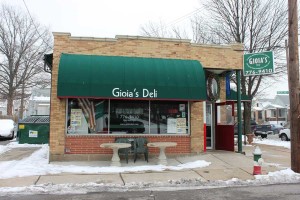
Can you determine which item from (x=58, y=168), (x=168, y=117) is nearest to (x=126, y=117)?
(x=168, y=117)

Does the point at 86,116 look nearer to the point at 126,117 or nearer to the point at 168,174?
the point at 126,117

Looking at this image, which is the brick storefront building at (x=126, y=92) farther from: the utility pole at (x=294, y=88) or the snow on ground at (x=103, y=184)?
the utility pole at (x=294, y=88)

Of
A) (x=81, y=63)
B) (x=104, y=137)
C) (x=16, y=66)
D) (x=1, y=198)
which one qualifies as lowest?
(x=1, y=198)

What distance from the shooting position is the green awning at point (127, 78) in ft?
38.9

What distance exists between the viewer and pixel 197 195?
821 cm

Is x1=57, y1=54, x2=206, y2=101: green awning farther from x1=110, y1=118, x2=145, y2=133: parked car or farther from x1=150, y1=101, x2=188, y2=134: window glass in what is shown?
x1=110, y1=118, x2=145, y2=133: parked car

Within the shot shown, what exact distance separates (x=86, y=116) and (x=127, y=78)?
7.29 feet

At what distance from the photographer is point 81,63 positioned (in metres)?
12.3

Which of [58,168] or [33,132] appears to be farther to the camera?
[33,132]

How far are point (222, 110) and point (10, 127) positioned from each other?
17.8 meters

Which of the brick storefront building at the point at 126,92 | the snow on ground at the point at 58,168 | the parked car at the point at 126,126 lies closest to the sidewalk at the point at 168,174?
the snow on ground at the point at 58,168

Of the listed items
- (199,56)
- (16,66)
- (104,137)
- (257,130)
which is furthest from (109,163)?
(16,66)

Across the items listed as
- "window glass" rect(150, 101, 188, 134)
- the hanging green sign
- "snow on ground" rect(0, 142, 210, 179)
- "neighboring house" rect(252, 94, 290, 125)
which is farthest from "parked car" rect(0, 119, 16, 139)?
"neighboring house" rect(252, 94, 290, 125)

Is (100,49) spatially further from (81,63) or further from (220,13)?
(220,13)
